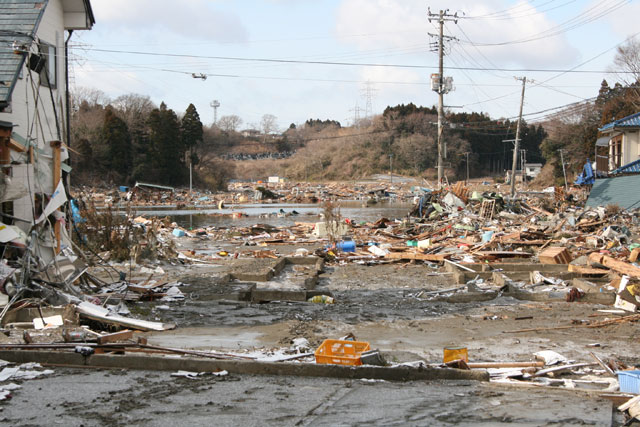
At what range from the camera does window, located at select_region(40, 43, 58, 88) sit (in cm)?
1303

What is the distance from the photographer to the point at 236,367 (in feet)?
21.1

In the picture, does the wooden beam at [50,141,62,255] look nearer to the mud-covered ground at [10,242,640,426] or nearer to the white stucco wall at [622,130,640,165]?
the mud-covered ground at [10,242,640,426]

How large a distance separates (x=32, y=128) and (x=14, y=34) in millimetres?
1974

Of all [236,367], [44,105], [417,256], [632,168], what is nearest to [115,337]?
[236,367]

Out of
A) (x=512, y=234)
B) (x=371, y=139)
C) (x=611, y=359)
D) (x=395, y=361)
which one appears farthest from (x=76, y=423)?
(x=371, y=139)

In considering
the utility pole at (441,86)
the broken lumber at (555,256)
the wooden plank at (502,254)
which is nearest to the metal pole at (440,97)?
the utility pole at (441,86)

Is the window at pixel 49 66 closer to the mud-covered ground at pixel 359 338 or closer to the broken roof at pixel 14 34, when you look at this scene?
the broken roof at pixel 14 34

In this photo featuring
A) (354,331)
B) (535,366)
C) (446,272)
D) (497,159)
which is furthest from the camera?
(497,159)

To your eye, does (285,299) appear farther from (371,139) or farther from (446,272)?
(371,139)

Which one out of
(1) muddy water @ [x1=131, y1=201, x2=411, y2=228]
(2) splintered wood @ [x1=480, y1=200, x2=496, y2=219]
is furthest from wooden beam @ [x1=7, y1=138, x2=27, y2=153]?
(2) splintered wood @ [x1=480, y1=200, x2=496, y2=219]

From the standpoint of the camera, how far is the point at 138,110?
8456 centimetres

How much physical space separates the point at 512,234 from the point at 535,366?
48.6ft

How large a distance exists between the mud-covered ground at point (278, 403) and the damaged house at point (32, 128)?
5564mm

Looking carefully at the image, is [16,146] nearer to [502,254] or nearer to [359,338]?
[359,338]
